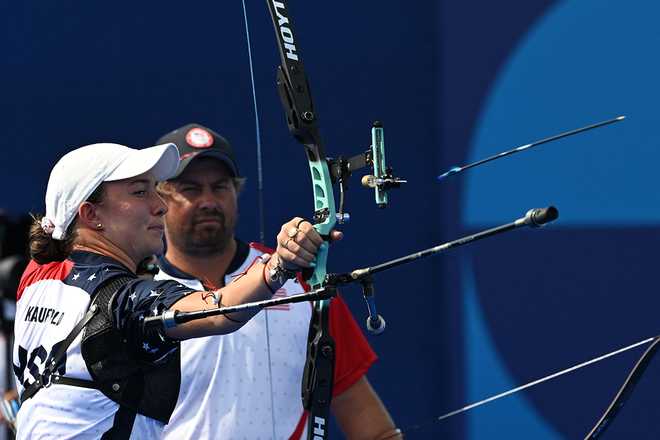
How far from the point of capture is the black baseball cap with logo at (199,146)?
276cm

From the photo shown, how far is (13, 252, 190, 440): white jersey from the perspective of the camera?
1867 mm

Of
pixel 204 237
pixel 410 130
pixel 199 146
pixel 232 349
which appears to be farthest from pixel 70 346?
pixel 410 130

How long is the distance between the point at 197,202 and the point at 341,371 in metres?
0.57

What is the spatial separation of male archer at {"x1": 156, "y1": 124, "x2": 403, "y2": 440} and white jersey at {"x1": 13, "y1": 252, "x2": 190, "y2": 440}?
47 centimetres

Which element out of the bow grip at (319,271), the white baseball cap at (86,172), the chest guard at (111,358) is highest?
the white baseball cap at (86,172)

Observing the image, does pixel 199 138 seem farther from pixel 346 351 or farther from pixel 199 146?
pixel 346 351

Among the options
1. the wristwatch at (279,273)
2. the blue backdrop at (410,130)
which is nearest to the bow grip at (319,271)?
the wristwatch at (279,273)

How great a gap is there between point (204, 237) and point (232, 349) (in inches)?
12.8

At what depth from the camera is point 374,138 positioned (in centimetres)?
183

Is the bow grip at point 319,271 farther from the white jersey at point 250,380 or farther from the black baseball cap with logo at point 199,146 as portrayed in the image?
the black baseball cap with logo at point 199,146

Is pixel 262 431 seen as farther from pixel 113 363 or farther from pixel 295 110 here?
pixel 295 110

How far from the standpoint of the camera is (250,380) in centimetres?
252

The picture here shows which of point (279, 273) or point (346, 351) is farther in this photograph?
point (346, 351)

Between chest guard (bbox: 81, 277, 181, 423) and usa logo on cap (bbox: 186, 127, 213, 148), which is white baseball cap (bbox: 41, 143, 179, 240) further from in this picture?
usa logo on cap (bbox: 186, 127, 213, 148)
